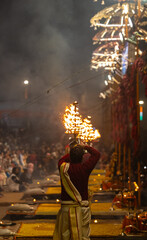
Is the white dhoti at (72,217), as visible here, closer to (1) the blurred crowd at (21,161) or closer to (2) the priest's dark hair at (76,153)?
(2) the priest's dark hair at (76,153)

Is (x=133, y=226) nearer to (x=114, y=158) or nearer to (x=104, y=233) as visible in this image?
Answer: (x=104, y=233)

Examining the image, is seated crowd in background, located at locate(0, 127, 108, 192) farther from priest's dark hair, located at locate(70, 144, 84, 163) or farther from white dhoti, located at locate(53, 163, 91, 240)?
priest's dark hair, located at locate(70, 144, 84, 163)

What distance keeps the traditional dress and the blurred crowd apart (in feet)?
42.7

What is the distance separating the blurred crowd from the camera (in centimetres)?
2044

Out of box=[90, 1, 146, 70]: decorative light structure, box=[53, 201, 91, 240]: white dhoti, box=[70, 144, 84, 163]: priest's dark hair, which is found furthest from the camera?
box=[90, 1, 146, 70]: decorative light structure

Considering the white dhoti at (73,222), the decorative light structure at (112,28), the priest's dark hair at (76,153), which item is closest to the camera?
the white dhoti at (73,222)

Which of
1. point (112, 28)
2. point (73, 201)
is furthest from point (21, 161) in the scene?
point (73, 201)

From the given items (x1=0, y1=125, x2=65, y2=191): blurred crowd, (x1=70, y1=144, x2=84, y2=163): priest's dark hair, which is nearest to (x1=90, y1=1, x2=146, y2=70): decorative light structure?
(x1=0, y1=125, x2=65, y2=191): blurred crowd

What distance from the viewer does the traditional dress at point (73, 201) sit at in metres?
6.52

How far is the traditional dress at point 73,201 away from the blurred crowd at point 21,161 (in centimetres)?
1301

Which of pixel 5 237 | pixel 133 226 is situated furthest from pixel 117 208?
pixel 5 237

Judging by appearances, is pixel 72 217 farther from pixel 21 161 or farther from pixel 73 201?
pixel 21 161

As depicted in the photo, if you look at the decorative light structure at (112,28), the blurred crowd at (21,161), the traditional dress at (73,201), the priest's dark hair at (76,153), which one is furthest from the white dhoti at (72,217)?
the blurred crowd at (21,161)

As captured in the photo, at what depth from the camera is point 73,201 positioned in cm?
656
